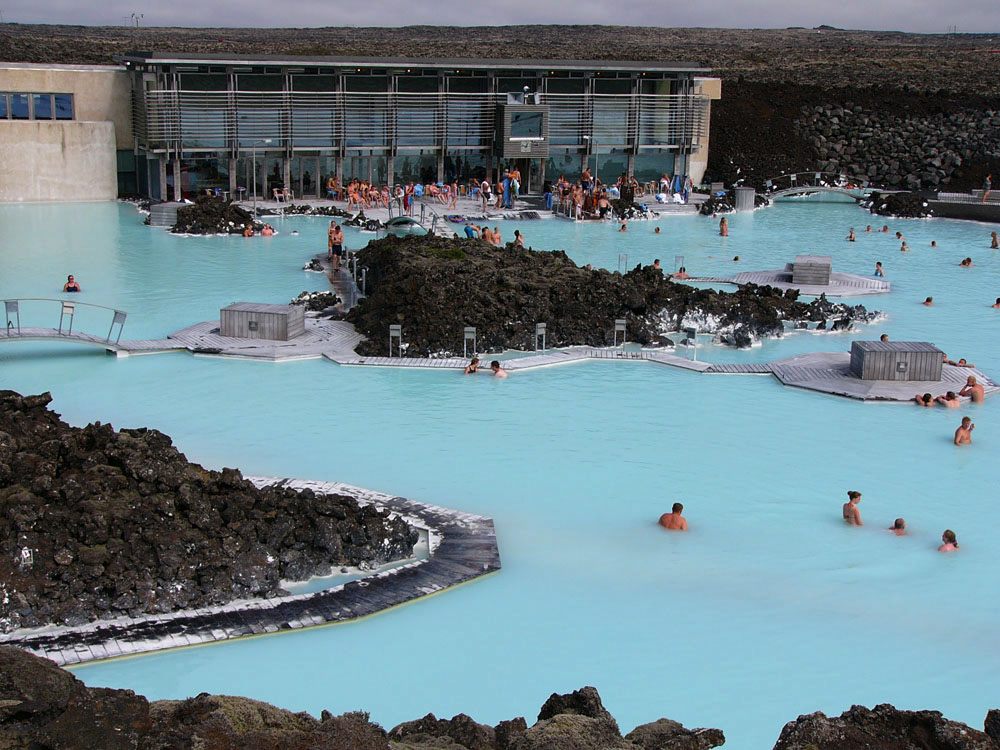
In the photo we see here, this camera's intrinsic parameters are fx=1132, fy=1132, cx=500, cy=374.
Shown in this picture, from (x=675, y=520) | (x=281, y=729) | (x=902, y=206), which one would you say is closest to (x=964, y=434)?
(x=675, y=520)

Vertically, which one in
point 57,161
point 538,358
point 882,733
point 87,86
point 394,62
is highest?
point 394,62

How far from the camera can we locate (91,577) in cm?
1127

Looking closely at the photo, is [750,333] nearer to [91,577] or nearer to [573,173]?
[91,577]

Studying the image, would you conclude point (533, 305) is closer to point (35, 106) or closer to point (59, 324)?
point (59, 324)

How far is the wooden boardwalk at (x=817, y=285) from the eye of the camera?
29.1 metres

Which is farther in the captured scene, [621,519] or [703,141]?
[703,141]

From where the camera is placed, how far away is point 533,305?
23266 mm

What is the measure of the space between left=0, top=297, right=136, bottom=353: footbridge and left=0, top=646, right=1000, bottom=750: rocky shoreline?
46.8 ft

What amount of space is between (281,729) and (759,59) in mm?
89726

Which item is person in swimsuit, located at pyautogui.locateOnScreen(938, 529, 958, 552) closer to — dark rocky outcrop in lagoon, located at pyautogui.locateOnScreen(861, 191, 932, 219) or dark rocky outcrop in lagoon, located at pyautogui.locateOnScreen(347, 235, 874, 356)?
dark rocky outcrop in lagoon, located at pyautogui.locateOnScreen(347, 235, 874, 356)

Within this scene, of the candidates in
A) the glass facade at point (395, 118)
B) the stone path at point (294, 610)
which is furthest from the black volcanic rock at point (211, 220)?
the stone path at point (294, 610)

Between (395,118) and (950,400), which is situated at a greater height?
(395,118)

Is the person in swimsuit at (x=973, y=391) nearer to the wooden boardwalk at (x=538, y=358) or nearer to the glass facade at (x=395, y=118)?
the wooden boardwalk at (x=538, y=358)

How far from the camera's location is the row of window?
130 feet
